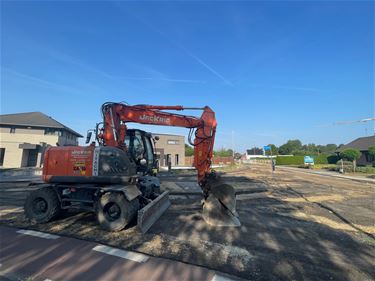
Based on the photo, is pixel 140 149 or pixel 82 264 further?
pixel 140 149

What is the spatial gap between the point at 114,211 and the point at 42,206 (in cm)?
232

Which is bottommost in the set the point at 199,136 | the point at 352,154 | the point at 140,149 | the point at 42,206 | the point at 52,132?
the point at 42,206

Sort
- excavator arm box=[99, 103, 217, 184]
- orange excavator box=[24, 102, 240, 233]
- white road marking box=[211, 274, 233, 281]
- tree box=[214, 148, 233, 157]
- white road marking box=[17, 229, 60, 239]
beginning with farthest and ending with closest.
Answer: tree box=[214, 148, 233, 157] → excavator arm box=[99, 103, 217, 184] → orange excavator box=[24, 102, 240, 233] → white road marking box=[17, 229, 60, 239] → white road marking box=[211, 274, 233, 281]

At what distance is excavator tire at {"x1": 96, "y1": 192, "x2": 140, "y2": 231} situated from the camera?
5.72 meters

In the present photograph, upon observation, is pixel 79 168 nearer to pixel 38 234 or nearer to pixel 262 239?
pixel 38 234

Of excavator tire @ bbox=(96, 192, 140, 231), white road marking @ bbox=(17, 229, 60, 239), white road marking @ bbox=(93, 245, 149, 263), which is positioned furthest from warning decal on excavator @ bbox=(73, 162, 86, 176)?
white road marking @ bbox=(93, 245, 149, 263)

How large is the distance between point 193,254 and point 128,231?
79.3 inches

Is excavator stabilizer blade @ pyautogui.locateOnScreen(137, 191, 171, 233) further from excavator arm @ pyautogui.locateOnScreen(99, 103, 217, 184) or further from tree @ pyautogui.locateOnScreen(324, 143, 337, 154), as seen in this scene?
tree @ pyautogui.locateOnScreen(324, 143, 337, 154)

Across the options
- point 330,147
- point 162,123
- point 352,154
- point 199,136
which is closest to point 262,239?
point 199,136

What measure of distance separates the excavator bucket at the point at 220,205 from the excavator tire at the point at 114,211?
2.01 metres

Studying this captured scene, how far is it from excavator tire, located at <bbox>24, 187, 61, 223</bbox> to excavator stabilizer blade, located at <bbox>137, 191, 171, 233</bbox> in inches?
106

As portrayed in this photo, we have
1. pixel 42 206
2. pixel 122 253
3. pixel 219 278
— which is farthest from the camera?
pixel 42 206

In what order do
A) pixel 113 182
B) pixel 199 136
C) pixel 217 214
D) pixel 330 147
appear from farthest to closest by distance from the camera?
pixel 330 147 → pixel 199 136 → pixel 217 214 → pixel 113 182

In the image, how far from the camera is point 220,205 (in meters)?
6.48
